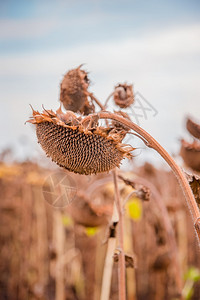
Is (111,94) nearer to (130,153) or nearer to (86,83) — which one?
(86,83)

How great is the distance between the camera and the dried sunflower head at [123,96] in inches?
57.1

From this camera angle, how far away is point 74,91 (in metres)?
1.35

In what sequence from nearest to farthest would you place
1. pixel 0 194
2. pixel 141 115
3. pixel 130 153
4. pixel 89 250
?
pixel 130 153
pixel 141 115
pixel 89 250
pixel 0 194

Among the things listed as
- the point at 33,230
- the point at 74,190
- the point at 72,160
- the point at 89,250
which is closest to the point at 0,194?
the point at 33,230

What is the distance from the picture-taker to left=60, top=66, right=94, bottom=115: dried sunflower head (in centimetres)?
135

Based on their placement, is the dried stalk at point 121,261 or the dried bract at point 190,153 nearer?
the dried stalk at point 121,261

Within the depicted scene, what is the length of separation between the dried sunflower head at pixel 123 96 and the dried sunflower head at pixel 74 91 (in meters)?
0.14

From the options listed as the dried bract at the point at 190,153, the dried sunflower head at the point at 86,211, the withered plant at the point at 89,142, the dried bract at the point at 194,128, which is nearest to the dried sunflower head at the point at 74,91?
the withered plant at the point at 89,142

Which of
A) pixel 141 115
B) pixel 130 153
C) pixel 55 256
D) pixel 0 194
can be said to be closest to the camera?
pixel 130 153

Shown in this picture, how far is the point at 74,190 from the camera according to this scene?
1.55 m

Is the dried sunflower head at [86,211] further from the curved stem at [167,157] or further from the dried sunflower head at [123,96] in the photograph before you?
the curved stem at [167,157]

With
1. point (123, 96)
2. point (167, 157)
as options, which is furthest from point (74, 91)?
point (167, 157)

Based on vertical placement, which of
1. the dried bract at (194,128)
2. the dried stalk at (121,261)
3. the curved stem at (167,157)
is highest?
the dried bract at (194,128)

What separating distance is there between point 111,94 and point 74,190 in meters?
0.42
